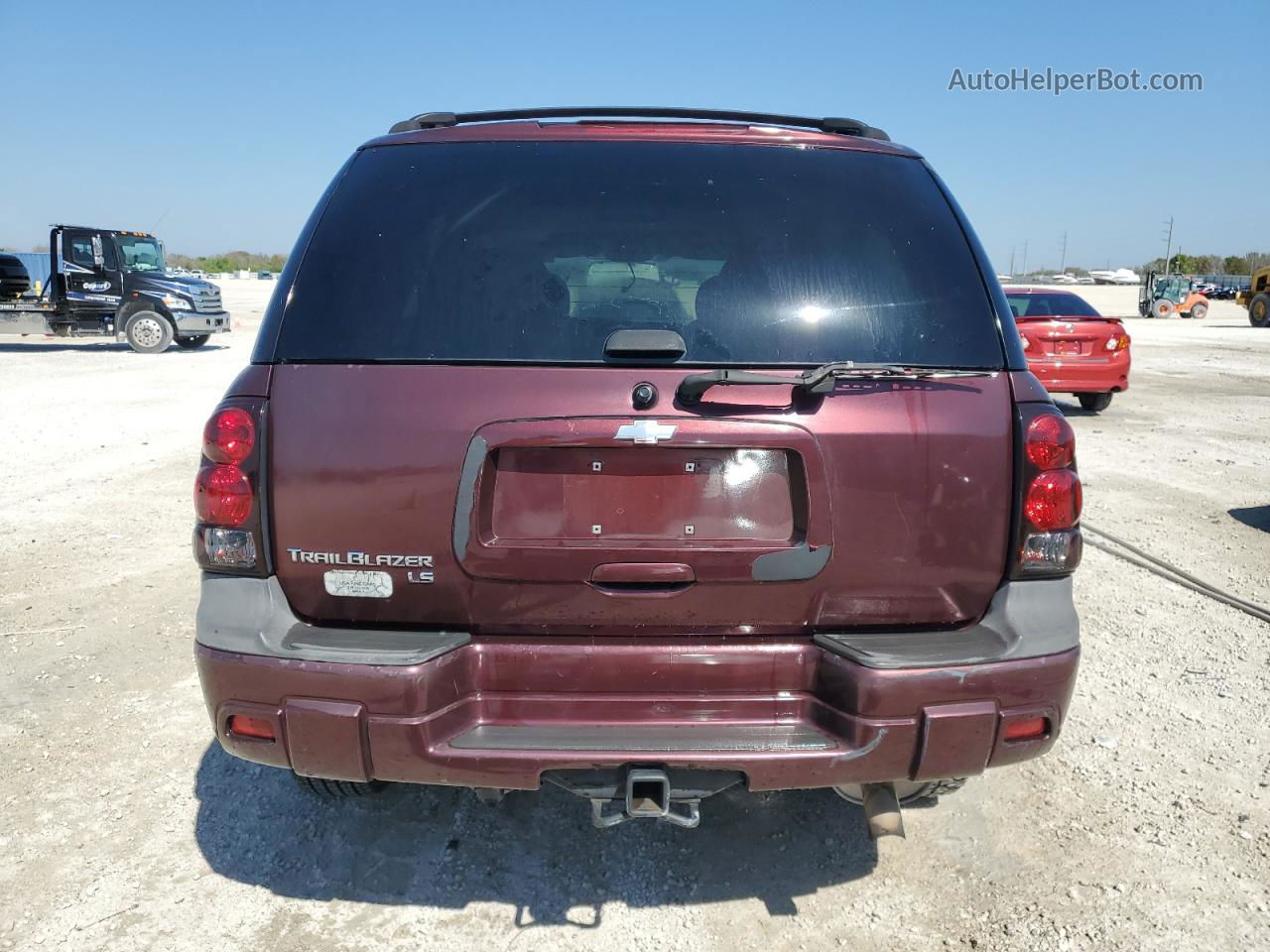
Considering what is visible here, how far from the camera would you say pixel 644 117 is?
2994 mm

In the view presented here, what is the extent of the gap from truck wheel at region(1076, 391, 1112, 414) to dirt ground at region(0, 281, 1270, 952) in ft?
28.1

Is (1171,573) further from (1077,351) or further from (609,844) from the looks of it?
(1077,351)

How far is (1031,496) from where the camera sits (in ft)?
7.46

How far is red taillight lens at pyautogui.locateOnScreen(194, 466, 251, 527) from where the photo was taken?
7.41 feet

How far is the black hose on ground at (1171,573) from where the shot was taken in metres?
5.02

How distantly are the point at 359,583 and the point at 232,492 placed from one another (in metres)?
0.37

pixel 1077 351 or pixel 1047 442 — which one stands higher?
pixel 1047 442

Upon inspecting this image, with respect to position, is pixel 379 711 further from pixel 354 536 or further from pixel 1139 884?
pixel 1139 884

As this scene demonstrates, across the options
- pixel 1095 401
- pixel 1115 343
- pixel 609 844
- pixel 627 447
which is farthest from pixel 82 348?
pixel 627 447

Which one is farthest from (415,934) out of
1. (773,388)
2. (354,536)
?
(773,388)

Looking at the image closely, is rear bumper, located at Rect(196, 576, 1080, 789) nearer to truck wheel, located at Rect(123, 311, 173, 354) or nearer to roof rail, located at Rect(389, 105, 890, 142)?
roof rail, located at Rect(389, 105, 890, 142)

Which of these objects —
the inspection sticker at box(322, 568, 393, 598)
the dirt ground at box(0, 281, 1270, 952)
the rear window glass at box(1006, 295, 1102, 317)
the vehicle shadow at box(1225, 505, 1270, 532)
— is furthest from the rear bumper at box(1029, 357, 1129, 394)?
the inspection sticker at box(322, 568, 393, 598)

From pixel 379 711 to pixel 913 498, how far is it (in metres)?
1.32

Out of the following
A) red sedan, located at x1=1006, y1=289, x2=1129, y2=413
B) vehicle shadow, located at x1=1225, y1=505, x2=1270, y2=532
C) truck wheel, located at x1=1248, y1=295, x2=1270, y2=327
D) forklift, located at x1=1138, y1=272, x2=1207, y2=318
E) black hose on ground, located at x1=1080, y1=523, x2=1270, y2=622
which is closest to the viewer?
black hose on ground, located at x1=1080, y1=523, x2=1270, y2=622
